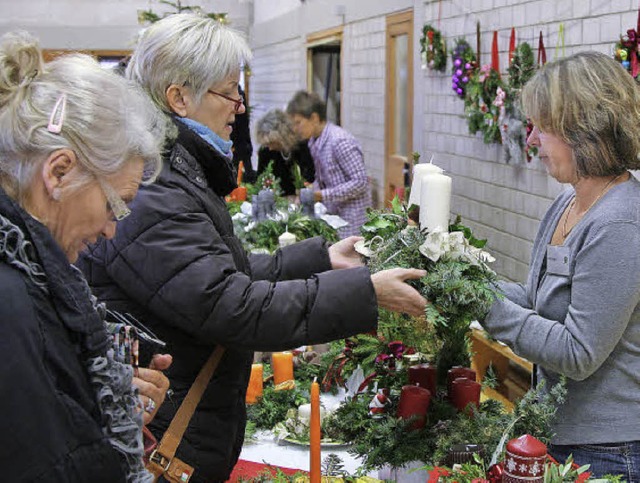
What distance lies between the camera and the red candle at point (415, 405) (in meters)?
2.20

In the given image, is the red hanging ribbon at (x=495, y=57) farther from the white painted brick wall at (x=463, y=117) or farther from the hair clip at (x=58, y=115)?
the hair clip at (x=58, y=115)

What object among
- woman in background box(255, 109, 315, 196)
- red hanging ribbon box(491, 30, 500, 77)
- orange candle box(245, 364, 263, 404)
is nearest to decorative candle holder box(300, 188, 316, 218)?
red hanging ribbon box(491, 30, 500, 77)

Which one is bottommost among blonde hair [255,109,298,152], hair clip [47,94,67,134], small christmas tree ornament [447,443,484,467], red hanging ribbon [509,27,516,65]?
small christmas tree ornament [447,443,484,467]

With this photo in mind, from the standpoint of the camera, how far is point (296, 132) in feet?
25.0

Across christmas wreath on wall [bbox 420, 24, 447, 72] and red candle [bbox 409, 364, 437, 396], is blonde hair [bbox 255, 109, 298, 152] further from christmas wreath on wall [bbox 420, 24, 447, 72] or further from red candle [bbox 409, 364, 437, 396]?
red candle [bbox 409, 364, 437, 396]

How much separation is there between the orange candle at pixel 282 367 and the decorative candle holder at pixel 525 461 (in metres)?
1.60

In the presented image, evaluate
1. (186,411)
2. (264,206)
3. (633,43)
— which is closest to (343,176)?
(264,206)

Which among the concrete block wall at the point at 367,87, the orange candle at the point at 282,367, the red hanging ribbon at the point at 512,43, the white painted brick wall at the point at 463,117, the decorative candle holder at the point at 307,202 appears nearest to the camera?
the orange candle at the point at 282,367

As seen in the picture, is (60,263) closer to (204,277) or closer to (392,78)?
(204,277)

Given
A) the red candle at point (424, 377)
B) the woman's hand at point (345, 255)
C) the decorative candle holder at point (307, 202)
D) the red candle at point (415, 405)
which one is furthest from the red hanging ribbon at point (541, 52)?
the red candle at point (415, 405)

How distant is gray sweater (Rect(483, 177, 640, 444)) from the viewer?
2.02m

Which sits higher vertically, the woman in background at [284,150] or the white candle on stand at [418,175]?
the white candle on stand at [418,175]

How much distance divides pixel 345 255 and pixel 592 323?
2.43ft

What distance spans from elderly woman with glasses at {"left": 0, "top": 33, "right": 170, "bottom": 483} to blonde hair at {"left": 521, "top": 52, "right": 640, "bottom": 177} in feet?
3.53
